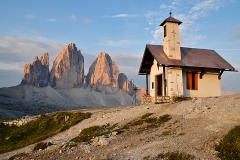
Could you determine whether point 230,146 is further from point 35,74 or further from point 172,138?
point 35,74

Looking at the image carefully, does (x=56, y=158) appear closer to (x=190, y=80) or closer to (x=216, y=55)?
(x=190, y=80)

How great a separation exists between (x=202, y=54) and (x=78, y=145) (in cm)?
2126

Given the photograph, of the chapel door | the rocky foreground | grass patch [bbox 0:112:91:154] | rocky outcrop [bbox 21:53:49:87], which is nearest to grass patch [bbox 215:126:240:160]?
the rocky foreground

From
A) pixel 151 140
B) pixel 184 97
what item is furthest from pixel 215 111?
pixel 184 97

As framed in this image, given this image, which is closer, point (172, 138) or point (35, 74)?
point (172, 138)

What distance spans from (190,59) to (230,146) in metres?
18.8

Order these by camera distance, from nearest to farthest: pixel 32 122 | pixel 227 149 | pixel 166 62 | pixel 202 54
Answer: pixel 227 149 < pixel 166 62 < pixel 32 122 < pixel 202 54

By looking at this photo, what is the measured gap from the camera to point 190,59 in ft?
88.0

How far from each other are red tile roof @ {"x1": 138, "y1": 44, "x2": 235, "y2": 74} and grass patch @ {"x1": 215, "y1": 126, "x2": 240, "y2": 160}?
588 inches

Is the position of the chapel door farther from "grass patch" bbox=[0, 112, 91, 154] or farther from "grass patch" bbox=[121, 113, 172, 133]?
"grass patch" bbox=[121, 113, 172, 133]

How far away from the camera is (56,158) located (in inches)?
452

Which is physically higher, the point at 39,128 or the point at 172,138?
the point at 172,138

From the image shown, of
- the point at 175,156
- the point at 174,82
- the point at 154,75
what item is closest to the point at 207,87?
the point at 174,82

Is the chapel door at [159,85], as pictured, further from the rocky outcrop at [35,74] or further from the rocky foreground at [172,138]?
the rocky outcrop at [35,74]
